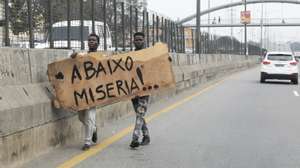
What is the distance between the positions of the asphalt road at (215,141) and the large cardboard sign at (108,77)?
83 cm

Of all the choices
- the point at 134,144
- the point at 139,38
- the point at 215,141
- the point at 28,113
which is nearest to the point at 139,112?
the point at 134,144

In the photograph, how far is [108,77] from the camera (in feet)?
32.2

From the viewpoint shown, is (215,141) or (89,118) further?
(215,141)

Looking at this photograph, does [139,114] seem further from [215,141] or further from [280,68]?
[280,68]

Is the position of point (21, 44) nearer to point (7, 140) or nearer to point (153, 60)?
point (153, 60)

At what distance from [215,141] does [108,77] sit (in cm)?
212

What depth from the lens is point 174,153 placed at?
360 inches

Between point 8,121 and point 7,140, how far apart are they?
0.23 meters

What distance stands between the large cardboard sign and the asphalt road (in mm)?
834

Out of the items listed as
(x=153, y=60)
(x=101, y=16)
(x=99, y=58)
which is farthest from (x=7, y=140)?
(x=101, y=16)

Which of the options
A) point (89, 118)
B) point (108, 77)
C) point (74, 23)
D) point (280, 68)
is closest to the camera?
point (89, 118)

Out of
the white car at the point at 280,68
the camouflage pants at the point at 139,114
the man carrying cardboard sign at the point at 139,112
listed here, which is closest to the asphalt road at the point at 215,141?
the man carrying cardboard sign at the point at 139,112

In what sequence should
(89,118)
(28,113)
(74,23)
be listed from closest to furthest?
1. (28,113)
2. (89,118)
3. (74,23)

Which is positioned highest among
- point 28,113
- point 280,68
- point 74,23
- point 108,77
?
point 74,23
